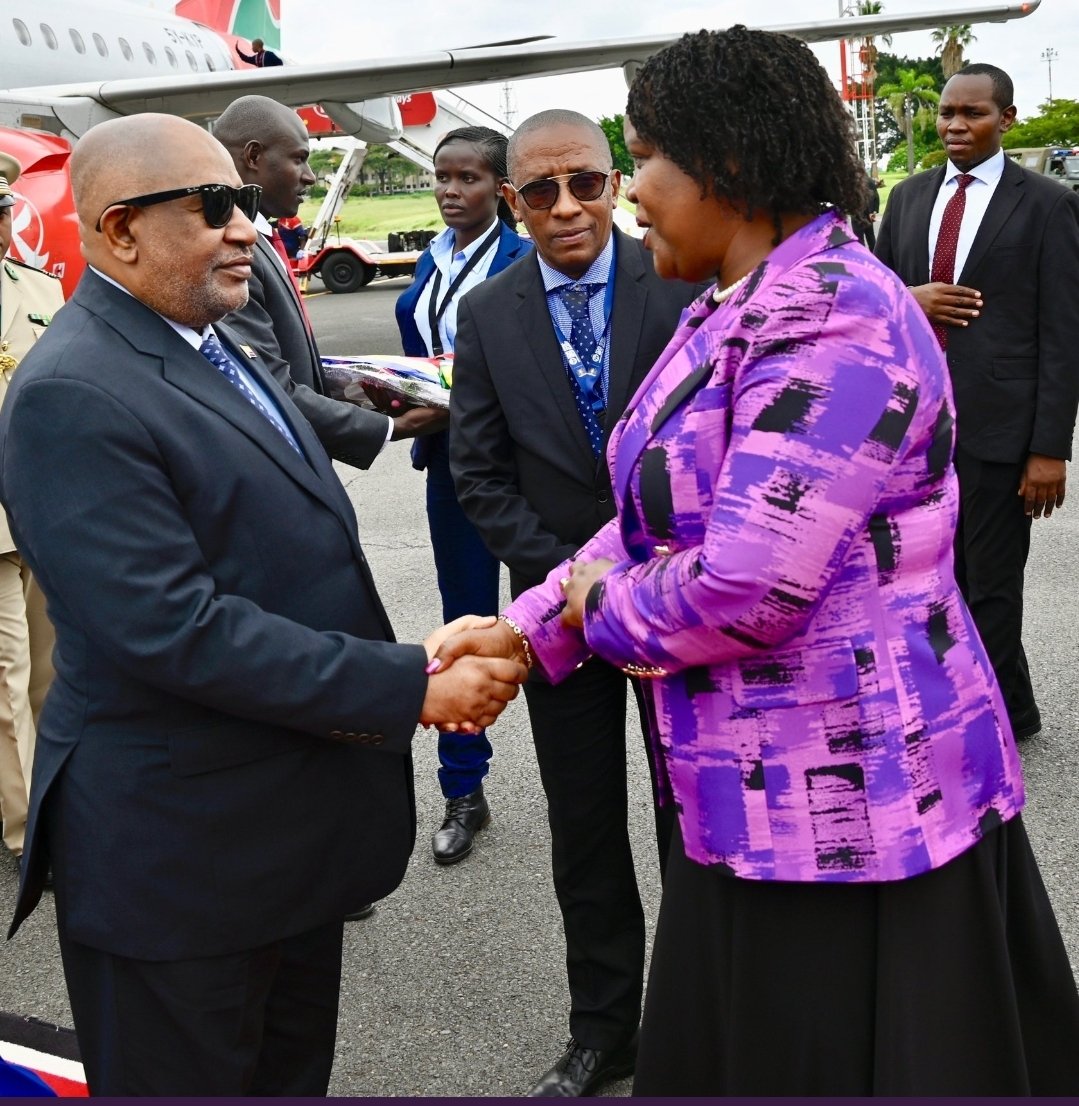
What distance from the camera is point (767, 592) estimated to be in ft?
5.50

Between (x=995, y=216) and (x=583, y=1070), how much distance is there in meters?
3.19

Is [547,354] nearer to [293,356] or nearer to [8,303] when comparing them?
[293,356]

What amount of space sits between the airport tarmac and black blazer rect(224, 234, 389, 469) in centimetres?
139

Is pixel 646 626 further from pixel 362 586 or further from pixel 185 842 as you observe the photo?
pixel 185 842

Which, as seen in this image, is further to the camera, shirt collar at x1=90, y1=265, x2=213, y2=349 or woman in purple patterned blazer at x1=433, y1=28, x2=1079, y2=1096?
shirt collar at x1=90, y1=265, x2=213, y2=349

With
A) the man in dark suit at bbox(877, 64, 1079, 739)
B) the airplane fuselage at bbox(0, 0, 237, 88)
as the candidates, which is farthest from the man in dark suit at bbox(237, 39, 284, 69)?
the man in dark suit at bbox(877, 64, 1079, 739)

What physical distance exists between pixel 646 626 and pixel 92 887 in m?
0.99

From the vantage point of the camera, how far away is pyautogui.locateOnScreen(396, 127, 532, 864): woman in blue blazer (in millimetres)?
4203

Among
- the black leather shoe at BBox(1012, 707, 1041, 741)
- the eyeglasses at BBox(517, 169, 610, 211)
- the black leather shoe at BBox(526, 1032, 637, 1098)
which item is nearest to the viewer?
the black leather shoe at BBox(526, 1032, 637, 1098)

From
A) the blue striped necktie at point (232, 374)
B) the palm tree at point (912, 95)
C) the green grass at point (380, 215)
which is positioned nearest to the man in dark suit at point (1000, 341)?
the blue striped necktie at point (232, 374)

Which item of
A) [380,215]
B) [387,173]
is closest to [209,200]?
[380,215]

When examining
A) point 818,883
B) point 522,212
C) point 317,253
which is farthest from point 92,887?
point 317,253

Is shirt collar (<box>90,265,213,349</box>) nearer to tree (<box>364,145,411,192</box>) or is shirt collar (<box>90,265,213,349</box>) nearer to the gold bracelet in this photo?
the gold bracelet

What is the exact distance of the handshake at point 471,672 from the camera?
2.16 m
